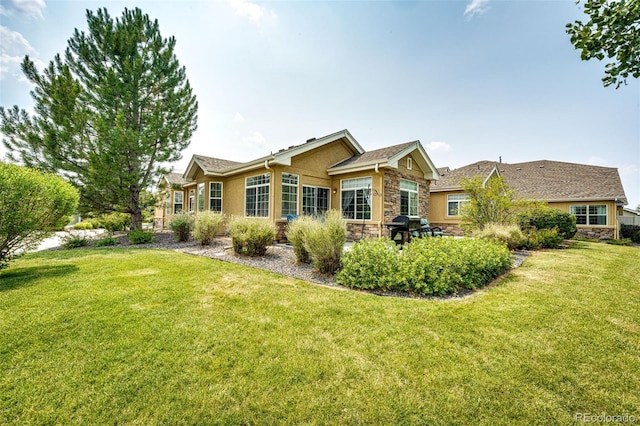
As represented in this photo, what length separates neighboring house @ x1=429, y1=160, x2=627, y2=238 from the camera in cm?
1488

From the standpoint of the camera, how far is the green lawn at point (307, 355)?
210 centimetres

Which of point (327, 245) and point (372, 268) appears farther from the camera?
point (327, 245)

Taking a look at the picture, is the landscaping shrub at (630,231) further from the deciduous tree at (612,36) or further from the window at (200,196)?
the window at (200,196)

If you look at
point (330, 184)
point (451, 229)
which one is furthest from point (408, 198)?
point (451, 229)

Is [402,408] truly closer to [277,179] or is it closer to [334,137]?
[277,179]

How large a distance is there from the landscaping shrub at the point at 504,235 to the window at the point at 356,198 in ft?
15.2

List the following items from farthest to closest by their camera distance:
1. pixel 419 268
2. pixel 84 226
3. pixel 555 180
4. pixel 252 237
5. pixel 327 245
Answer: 1. pixel 84 226
2. pixel 555 180
3. pixel 252 237
4. pixel 327 245
5. pixel 419 268

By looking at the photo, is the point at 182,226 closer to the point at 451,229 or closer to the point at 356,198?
the point at 356,198

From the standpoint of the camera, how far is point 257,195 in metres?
12.5

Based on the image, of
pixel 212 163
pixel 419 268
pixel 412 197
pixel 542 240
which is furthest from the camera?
pixel 212 163

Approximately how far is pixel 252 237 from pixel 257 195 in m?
5.03

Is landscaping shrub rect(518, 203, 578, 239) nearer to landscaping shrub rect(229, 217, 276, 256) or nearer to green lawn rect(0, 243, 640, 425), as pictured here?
green lawn rect(0, 243, 640, 425)

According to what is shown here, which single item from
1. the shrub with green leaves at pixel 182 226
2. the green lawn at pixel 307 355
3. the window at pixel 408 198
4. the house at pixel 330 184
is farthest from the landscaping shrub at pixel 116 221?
the window at pixel 408 198

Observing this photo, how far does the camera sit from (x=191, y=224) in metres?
11.7
